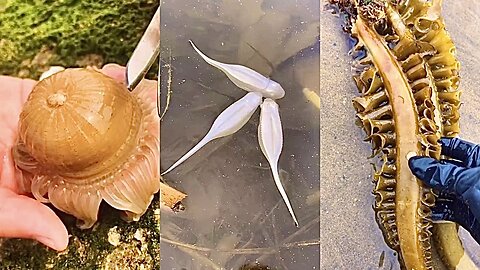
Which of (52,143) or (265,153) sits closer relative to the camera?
(52,143)

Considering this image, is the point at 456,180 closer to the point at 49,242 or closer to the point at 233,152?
the point at 233,152

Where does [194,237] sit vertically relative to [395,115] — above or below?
below

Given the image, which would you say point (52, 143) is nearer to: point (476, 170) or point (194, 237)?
point (194, 237)

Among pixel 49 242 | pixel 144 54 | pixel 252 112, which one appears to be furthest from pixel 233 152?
pixel 49 242

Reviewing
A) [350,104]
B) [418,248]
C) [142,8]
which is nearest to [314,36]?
[350,104]

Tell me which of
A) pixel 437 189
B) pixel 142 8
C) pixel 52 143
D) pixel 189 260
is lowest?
pixel 189 260

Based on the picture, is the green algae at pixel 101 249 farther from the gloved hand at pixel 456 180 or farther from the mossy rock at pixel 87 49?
the gloved hand at pixel 456 180

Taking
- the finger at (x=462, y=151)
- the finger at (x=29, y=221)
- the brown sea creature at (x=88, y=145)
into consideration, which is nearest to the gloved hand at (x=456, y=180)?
the finger at (x=462, y=151)
